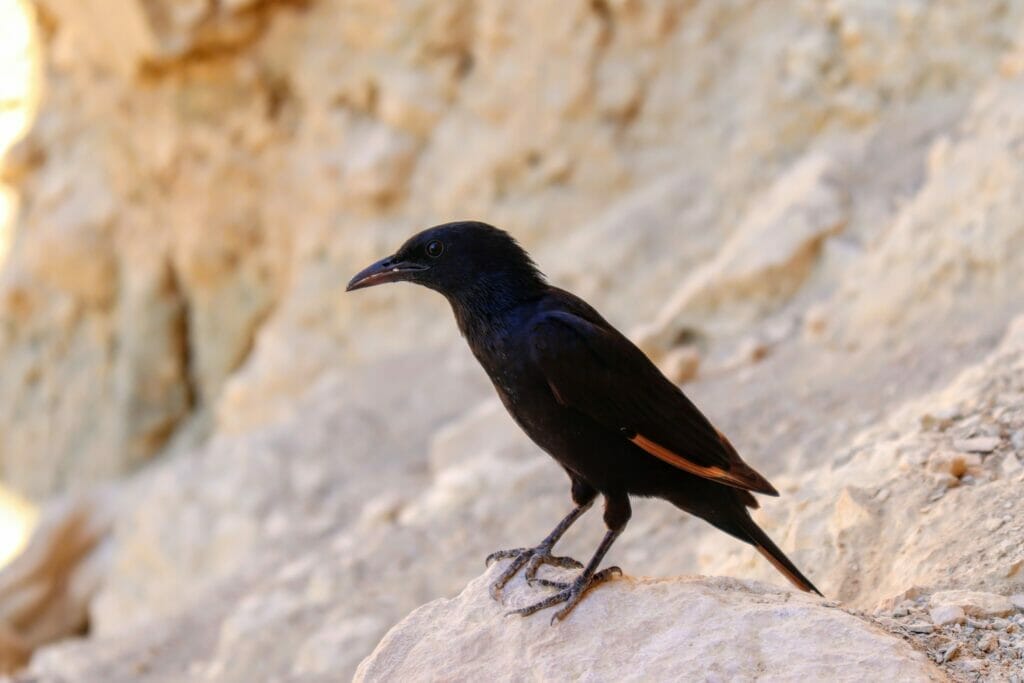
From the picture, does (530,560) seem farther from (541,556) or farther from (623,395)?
(623,395)

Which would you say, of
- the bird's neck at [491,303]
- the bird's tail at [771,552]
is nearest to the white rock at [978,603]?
the bird's tail at [771,552]

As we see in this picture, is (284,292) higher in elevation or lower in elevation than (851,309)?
higher

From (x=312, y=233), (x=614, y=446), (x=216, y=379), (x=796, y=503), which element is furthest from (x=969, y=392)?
(x=216, y=379)

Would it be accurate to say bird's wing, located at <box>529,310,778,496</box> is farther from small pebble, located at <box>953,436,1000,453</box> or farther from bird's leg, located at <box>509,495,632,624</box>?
small pebble, located at <box>953,436,1000,453</box>

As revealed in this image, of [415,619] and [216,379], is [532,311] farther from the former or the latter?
[216,379]

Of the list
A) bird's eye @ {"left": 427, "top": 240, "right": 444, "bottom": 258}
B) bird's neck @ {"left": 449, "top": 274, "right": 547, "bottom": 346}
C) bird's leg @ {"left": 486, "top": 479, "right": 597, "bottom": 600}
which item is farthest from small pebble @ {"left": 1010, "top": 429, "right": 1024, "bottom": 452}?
bird's eye @ {"left": 427, "top": 240, "right": 444, "bottom": 258}

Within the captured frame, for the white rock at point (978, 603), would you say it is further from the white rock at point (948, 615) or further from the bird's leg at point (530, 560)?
the bird's leg at point (530, 560)
